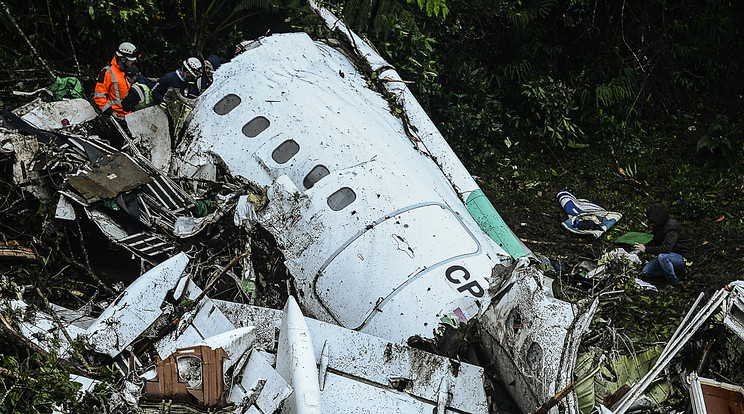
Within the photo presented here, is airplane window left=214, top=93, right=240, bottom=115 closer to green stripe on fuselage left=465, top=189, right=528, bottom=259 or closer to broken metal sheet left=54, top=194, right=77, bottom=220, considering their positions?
broken metal sheet left=54, top=194, right=77, bottom=220

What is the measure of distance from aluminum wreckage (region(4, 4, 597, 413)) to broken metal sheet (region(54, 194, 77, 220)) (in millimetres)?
22

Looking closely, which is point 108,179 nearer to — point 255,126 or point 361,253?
point 255,126

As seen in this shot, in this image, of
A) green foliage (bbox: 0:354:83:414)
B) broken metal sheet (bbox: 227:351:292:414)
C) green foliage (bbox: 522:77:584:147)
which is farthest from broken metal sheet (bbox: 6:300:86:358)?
green foliage (bbox: 522:77:584:147)

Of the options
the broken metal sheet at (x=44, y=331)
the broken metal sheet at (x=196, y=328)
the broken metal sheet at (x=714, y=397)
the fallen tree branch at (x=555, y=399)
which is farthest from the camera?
the broken metal sheet at (x=196, y=328)

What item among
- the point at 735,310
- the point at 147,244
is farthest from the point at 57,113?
the point at 735,310

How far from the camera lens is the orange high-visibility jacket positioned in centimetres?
834

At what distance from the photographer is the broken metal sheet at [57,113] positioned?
7527 millimetres

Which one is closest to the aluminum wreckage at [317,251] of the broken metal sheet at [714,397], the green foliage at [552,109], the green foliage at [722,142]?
the broken metal sheet at [714,397]

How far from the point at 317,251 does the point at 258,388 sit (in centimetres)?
153

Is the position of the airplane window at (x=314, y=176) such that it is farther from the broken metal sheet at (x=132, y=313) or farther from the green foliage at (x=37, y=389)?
the green foliage at (x=37, y=389)

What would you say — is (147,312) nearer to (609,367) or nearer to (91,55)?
(609,367)

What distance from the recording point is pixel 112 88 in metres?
8.41

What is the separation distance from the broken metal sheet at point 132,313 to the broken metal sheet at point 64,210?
1.63 metres

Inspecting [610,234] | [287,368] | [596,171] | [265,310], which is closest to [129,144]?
[265,310]
